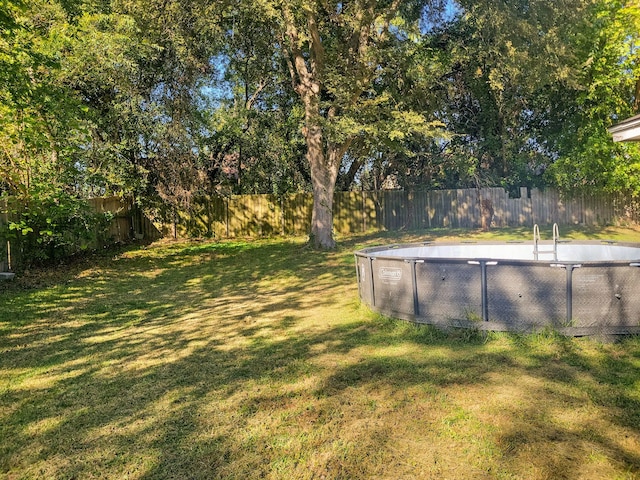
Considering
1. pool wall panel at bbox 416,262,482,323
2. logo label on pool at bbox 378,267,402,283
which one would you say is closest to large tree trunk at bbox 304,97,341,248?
logo label on pool at bbox 378,267,402,283

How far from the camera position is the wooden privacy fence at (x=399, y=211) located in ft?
70.1

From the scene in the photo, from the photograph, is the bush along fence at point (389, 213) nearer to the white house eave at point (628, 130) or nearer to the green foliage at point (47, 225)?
the green foliage at point (47, 225)

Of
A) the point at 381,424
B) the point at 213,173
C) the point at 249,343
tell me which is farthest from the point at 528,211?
the point at 381,424

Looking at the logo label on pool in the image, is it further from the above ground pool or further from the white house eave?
the white house eave

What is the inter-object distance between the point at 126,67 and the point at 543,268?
13248 millimetres

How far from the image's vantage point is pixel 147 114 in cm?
1545

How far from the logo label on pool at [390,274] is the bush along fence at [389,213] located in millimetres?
14424

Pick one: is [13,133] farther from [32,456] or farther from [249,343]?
[32,456]

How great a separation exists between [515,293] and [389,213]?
17.0m

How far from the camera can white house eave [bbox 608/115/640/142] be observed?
6.66m

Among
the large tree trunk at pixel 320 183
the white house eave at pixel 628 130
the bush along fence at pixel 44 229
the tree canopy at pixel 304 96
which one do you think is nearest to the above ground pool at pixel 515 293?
the white house eave at pixel 628 130

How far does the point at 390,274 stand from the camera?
6.58m

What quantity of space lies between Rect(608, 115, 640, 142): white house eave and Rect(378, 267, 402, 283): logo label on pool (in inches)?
146

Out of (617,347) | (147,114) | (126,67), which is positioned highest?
(126,67)
